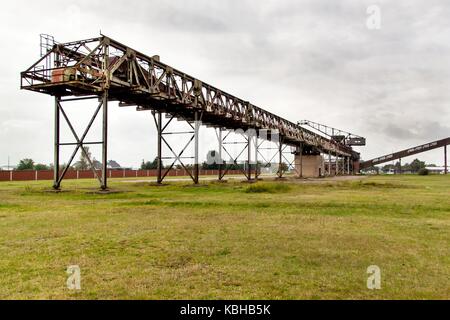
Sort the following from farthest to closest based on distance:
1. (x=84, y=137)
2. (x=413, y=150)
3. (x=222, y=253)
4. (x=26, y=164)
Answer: (x=413, y=150) < (x=26, y=164) < (x=84, y=137) < (x=222, y=253)

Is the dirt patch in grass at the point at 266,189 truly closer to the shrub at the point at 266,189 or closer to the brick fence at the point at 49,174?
the shrub at the point at 266,189

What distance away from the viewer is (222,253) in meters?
7.36

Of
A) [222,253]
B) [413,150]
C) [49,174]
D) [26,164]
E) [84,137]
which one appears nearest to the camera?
[222,253]

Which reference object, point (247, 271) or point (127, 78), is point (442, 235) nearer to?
point (247, 271)

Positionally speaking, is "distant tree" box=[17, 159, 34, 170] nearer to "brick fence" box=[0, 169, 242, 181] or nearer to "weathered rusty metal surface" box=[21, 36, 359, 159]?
"brick fence" box=[0, 169, 242, 181]

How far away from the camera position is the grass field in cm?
526

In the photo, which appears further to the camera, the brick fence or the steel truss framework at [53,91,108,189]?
the brick fence

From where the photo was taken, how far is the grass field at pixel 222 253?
526 cm

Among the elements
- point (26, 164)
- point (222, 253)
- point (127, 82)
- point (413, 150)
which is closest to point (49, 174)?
point (127, 82)

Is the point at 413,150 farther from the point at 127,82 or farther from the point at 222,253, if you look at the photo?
the point at 222,253

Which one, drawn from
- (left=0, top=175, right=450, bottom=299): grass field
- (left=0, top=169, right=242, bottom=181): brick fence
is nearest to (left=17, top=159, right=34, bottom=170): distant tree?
(left=0, top=169, right=242, bottom=181): brick fence

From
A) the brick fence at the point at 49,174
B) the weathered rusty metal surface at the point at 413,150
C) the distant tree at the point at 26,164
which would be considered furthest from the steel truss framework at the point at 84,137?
the weathered rusty metal surface at the point at 413,150

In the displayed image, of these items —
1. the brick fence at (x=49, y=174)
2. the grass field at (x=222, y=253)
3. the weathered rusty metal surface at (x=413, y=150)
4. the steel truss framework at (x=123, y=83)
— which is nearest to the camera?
the grass field at (x=222, y=253)
